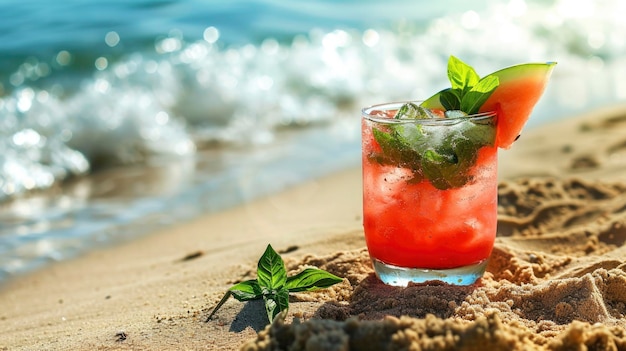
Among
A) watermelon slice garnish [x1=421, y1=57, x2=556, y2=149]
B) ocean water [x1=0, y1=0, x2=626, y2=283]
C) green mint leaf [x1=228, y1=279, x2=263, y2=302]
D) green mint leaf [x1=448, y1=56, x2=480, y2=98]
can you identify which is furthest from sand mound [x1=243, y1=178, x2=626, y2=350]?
ocean water [x1=0, y1=0, x2=626, y2=283]

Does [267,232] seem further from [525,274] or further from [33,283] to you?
[525,274]

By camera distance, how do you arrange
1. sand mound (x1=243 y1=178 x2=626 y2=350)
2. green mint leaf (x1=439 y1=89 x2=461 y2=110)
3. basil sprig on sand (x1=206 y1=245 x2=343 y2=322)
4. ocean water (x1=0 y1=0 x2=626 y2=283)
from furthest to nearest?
ocean water (x1=0 y1=0 x2=626 y2=283) → green mint leaf (x1=439 y1=89 x2=461 y2=110) → basil sprig on sand (x1=206 y1=245 x2=343 y2=322) → sand mound (x1=243 y1=178 x2=626 y2=350)

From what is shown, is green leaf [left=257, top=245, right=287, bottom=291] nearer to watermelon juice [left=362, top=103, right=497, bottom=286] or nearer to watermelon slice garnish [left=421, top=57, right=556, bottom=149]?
watermelon juice [left=362, top=103, right=497, bottom=286]

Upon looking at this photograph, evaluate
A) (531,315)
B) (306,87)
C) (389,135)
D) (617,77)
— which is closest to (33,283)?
(389,135)

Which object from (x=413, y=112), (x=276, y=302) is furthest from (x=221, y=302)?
(x=413, y=112)

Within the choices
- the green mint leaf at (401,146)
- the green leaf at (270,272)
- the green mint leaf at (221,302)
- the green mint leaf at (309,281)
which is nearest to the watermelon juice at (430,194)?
the green mint leaf at (401,146)

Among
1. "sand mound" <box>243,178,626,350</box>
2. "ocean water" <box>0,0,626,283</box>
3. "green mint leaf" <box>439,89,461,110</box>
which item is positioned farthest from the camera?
"ocean water" <box>0,0,626,283</box>

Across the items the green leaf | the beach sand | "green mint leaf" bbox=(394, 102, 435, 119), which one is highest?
"green mint leaf" bbox=(394, 102, 435, 119)

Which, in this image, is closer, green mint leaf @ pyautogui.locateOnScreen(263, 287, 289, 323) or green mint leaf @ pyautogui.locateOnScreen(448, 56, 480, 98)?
green mint leaf @ pyautogui.locateOnScreen(263, 287, 289, 323)
